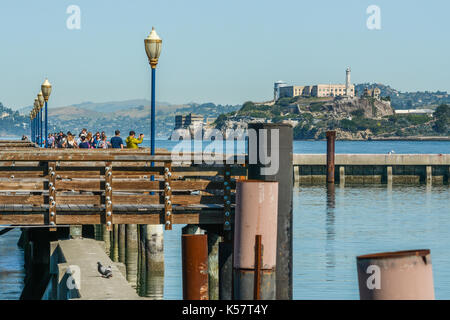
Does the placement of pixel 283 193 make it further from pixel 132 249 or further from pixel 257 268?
pixel 132 249

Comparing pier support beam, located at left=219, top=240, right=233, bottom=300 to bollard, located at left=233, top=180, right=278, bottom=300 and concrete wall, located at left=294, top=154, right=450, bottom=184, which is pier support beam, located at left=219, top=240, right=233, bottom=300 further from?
concrete wall, located at left=294, top=154, right=450, bottom=184

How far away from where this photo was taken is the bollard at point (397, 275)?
7562 millimetres

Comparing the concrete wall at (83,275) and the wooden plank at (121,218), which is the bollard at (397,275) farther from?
the wooden plank at (121,218)

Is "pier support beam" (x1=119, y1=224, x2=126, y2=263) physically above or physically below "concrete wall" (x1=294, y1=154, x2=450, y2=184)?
below

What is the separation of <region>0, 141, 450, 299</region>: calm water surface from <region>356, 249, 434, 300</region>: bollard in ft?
58.3

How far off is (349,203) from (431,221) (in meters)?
10.4

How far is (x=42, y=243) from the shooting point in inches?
886

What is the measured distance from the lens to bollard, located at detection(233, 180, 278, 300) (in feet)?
36.1

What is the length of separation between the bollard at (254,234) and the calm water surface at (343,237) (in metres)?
14.2

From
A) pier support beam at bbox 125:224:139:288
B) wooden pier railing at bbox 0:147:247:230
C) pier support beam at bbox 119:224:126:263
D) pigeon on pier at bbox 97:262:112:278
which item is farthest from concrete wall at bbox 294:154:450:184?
pigeon on pier at bbox 97:262:112:278

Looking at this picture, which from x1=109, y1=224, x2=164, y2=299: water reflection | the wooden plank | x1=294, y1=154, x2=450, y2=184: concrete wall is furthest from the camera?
x1=294, y1=154, x2=450, y2=184: concrete wall

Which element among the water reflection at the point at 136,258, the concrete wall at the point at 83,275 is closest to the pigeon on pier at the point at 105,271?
the concrete wall at the point at 83,275
